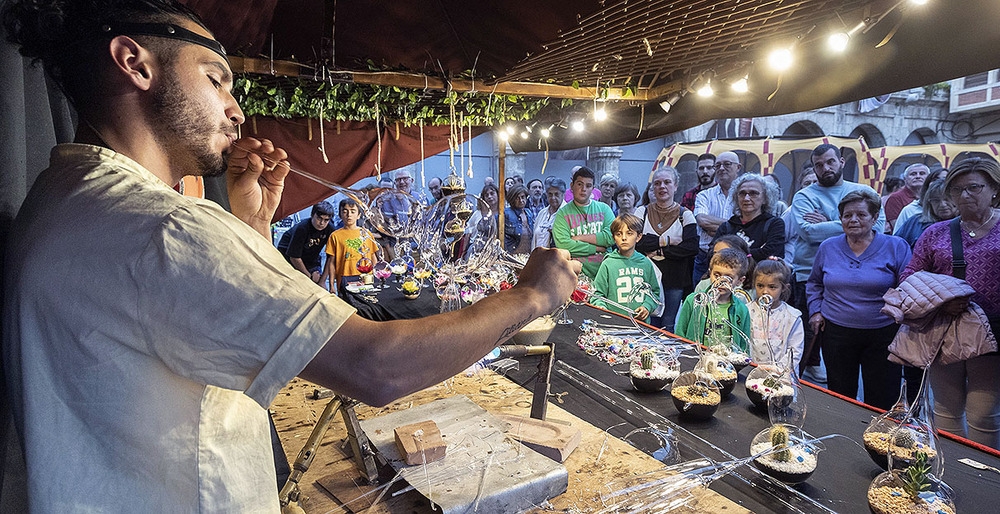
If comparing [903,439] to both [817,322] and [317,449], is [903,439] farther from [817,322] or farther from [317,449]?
[817,322]

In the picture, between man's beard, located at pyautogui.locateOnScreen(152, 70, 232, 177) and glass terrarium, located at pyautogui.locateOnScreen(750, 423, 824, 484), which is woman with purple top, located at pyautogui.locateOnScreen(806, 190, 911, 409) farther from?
man's beard, located at pyautogui.locateOnScreen(152, 70, 232, 177)

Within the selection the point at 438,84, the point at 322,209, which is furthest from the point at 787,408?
the point at 322,209

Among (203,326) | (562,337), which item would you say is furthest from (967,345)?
(203,326)

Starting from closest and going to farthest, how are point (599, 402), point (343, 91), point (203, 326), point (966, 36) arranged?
point (203, 326) < point (966, 36) < point (599, 402) < point (343, 91)

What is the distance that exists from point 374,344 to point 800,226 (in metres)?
4.70

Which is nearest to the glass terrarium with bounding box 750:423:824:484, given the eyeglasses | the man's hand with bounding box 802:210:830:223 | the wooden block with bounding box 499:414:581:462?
the wooden block with bounding box 499:414:581:462

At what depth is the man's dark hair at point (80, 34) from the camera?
0.82 metres

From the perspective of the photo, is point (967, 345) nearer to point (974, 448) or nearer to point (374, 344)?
point (974, 448)

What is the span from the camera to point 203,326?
2.10 ft

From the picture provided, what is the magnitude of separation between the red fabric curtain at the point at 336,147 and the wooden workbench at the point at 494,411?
2.83 meters

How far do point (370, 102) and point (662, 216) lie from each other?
2.93 m

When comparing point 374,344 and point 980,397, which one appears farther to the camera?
point 980,397

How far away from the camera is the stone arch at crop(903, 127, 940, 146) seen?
16.2 metres

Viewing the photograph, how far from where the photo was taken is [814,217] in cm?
447
